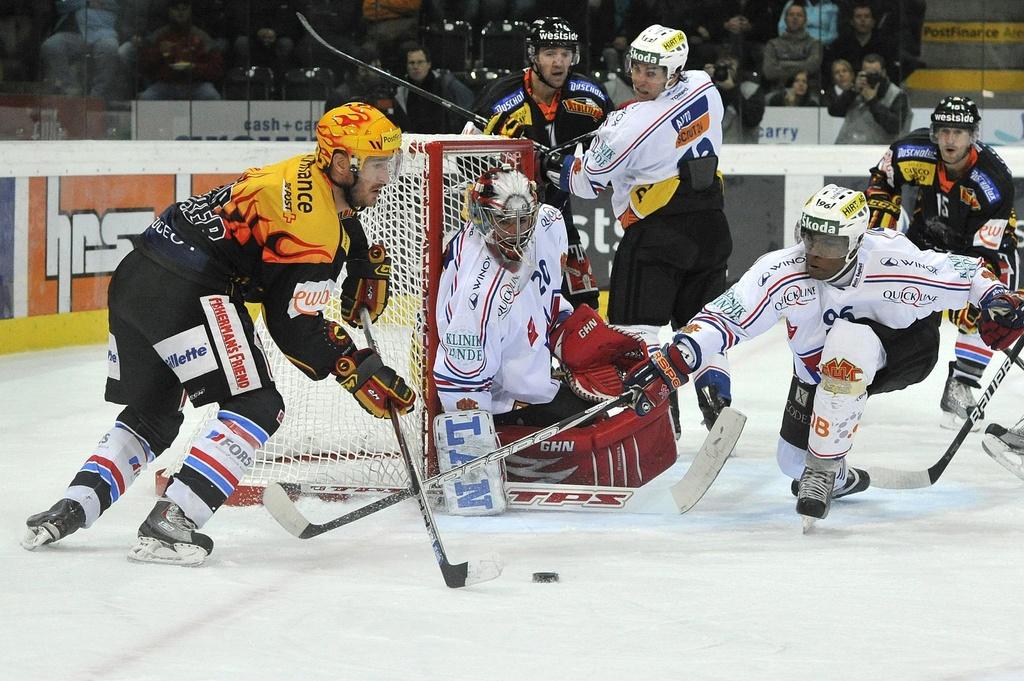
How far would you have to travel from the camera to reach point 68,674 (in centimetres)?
245

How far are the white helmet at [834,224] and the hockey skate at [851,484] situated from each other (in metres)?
0.62

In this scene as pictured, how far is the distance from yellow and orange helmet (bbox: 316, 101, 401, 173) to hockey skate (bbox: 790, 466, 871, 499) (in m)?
1.35

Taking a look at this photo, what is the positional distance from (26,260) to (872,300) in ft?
11.9

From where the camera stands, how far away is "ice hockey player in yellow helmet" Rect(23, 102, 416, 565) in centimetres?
309

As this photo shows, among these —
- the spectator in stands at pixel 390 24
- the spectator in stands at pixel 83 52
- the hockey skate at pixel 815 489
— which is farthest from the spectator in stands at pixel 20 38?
the hockey skate at pixel 815 489

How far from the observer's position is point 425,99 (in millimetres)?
7148

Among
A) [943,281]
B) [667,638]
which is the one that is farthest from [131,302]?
[943,281]

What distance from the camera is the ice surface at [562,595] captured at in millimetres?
2537

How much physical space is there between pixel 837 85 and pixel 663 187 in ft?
11.2

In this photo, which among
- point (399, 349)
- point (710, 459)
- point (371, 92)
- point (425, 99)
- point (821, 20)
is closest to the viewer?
point (710, 459)

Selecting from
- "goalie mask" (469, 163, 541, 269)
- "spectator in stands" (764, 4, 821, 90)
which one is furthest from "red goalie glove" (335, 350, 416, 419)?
"spectator in stands" (764, 4, 821, 90)

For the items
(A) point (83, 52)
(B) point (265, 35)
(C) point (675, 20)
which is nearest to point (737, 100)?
(C) point (675, 20)

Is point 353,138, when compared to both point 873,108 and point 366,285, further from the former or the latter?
point 873,108

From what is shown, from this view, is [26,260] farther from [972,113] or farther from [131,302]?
[972,113]
